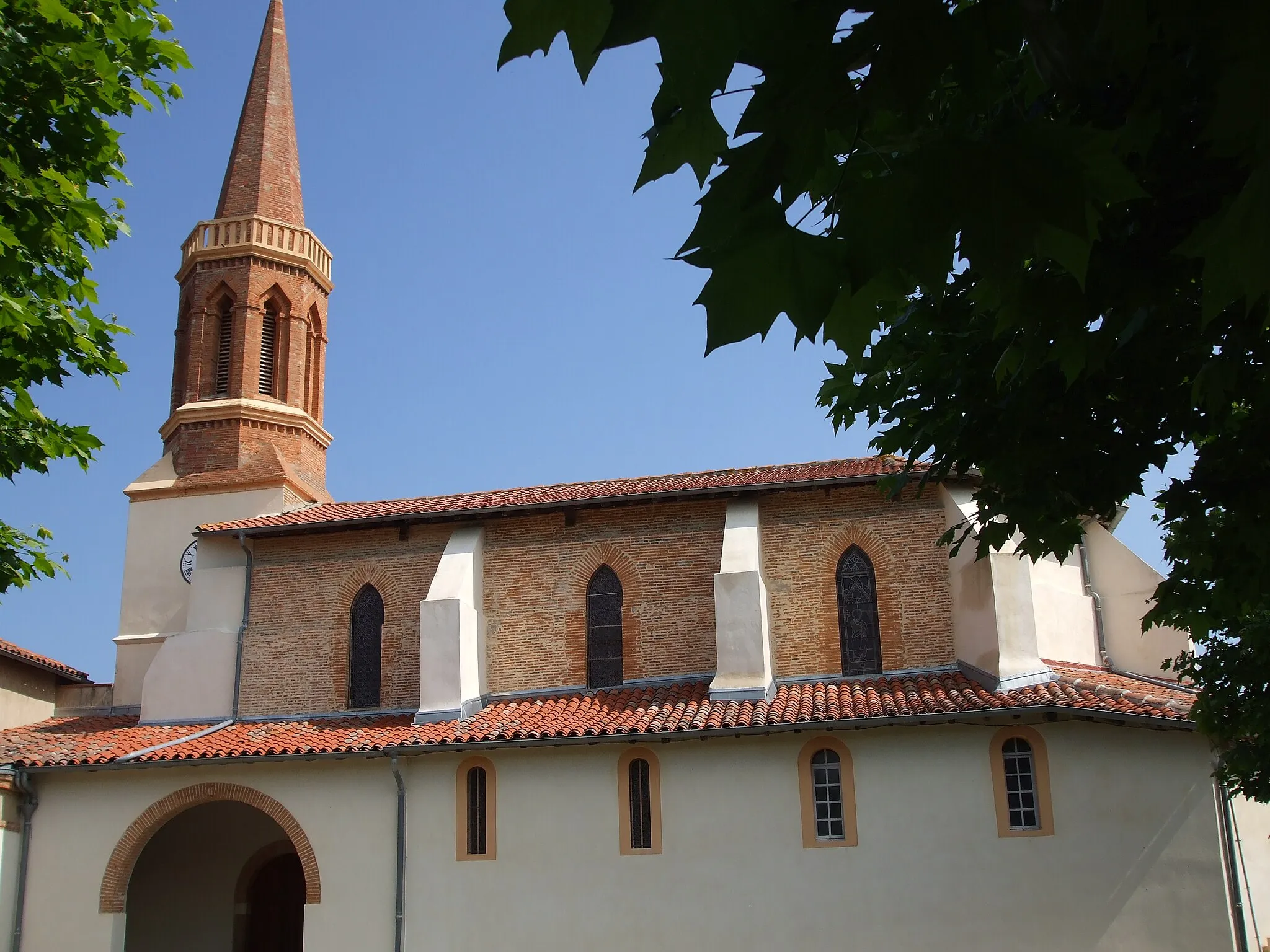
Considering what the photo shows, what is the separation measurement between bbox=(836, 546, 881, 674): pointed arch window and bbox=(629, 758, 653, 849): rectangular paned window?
4044mm

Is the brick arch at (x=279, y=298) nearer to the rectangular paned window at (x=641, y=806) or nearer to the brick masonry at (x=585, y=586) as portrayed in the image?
the brick masonry at (x=585, y=586)

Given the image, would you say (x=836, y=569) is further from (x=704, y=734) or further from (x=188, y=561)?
(x=188, y=561)

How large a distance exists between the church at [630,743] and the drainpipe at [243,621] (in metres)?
0.06

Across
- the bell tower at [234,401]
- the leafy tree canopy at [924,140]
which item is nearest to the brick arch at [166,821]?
the bell tower at [234,401]

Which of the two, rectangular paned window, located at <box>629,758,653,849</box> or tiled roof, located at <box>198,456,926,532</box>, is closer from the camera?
rectangular paned window, located at <box>629,758,653,849</box>

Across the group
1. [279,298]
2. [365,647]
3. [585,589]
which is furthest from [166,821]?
[279,298]

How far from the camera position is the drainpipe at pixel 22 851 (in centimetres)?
1881

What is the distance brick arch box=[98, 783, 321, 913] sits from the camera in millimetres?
18906

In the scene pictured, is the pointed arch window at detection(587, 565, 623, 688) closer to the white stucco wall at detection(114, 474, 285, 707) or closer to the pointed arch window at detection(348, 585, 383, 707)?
the pointed arch window at detection(348, 585, 383, 707)

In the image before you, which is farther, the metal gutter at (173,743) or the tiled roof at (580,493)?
the tiled roof at (580,493)

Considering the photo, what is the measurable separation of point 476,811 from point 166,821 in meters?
5.17

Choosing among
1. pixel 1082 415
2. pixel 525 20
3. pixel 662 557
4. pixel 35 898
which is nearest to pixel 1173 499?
pixel 1082 415

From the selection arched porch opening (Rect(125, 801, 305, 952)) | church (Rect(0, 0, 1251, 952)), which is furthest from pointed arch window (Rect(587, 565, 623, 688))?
arched porch opening (Rect(125, 801, 305, 952))

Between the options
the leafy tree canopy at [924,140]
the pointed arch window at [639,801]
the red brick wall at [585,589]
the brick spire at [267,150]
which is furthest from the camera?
the brick spire at [267,150]
